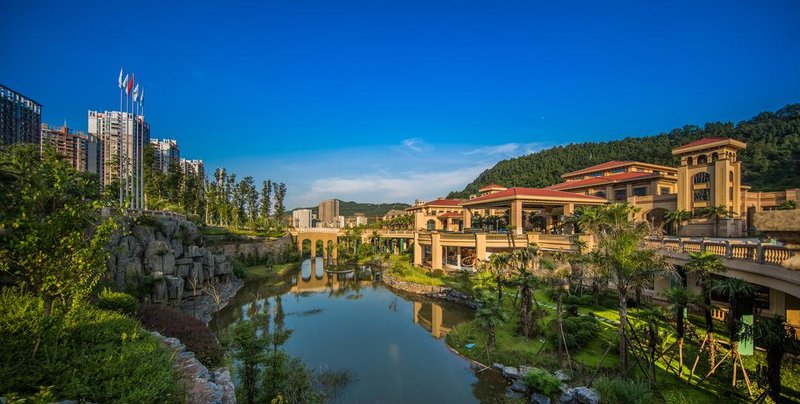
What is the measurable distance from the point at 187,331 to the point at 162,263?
12182mm

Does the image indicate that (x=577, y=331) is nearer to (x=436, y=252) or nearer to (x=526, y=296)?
(x=526, y=296)

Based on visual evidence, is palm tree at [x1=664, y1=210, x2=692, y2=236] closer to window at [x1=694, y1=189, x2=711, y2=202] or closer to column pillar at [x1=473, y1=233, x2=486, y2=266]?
window at [x1=694, y1=189, x2=711, y2=202]

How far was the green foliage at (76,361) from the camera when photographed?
5.39m

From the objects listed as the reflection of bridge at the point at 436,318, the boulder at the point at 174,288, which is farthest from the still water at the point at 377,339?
the boulder at the point at 174,288

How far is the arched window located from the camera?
1079 inches

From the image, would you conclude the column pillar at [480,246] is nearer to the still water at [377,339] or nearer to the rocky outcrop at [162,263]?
the still water at [377,339]

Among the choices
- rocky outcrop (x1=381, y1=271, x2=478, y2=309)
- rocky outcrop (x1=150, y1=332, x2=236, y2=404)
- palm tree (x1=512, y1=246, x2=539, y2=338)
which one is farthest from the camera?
rocky outcrop (x1=381, y1=271, x2=478, y2=309)

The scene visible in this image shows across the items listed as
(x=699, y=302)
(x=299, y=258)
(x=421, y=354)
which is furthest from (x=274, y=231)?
(x=699, y=302)

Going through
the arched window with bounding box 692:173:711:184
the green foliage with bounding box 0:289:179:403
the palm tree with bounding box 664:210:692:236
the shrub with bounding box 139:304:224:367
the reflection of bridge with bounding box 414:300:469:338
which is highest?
the arched window with bounding box 692:173:711:184

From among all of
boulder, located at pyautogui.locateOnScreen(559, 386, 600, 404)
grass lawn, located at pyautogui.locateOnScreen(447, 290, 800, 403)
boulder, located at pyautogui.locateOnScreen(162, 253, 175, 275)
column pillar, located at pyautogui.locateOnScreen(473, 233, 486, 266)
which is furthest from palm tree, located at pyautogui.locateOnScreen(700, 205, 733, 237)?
boulder, located at pyautogui.locateOnScreen(162, 253, 175, 275)

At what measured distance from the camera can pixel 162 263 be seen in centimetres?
2106

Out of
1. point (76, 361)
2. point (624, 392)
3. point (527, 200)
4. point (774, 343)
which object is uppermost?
point (527, 200)

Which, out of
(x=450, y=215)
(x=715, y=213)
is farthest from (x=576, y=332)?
(x=450, y=215)

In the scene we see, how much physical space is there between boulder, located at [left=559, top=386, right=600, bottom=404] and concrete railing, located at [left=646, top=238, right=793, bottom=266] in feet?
15.7
